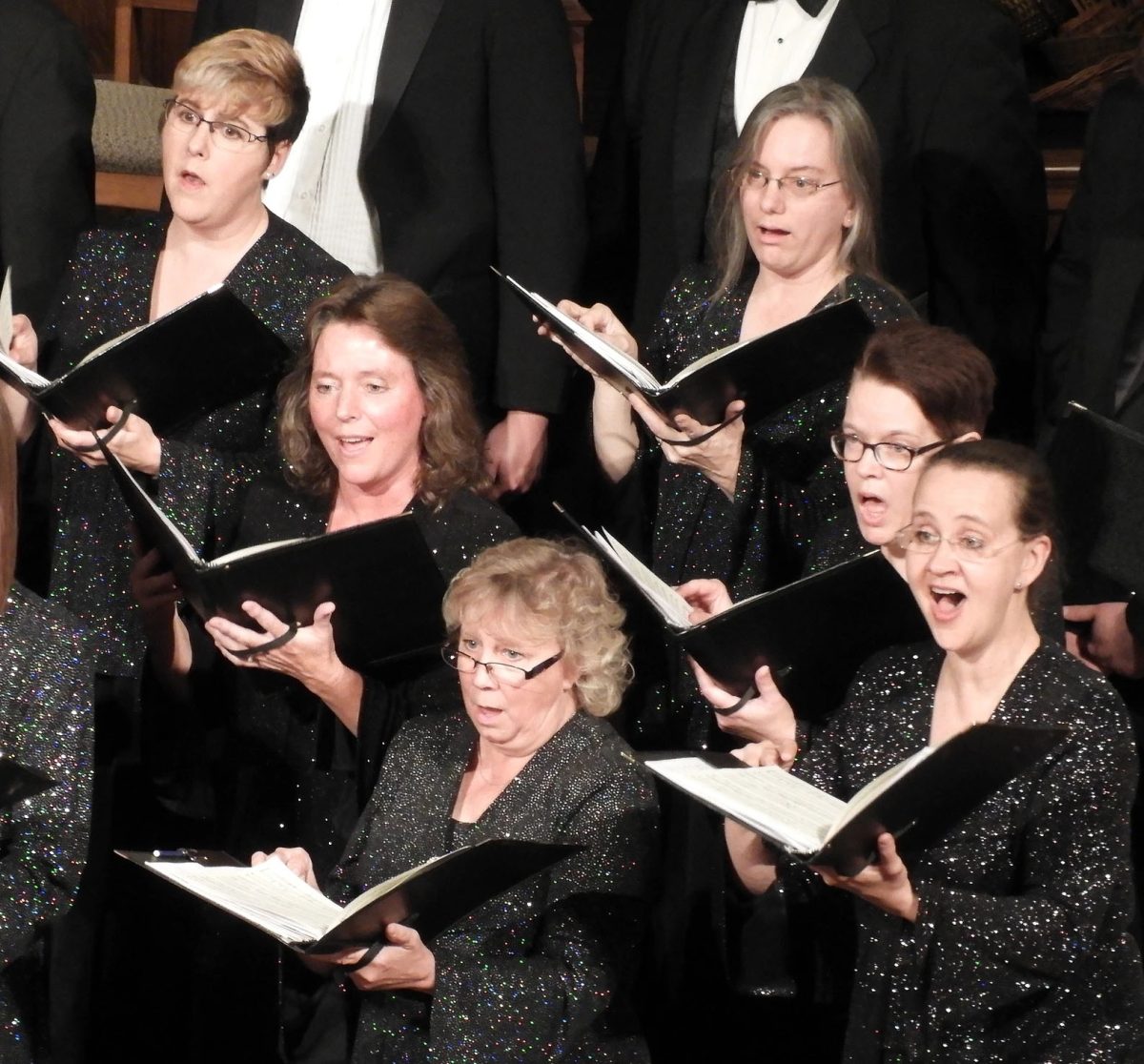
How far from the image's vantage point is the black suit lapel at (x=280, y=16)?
356 cm

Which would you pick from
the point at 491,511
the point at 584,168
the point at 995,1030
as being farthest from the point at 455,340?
the point at 995,1030

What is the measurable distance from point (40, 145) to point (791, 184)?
135 centimetres

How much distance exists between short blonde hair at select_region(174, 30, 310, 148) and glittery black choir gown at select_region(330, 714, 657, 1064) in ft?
3.59

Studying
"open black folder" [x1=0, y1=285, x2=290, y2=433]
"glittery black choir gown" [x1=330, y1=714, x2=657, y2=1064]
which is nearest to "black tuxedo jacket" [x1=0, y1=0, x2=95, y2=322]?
"open black folder" [x1=0, y1=285, x2=290, y2=433]

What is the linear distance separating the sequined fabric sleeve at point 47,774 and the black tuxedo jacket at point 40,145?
1.23 meters

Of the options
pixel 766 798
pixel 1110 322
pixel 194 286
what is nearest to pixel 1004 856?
pixel 766 798

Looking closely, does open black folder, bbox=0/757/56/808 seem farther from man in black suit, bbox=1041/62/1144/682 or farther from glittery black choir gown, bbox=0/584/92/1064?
man in black suit, bbox=1041/62/1144/682

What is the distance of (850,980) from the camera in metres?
2.71

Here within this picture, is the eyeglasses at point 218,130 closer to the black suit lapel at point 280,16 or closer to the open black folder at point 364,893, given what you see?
the black suit lapel at point 280,16

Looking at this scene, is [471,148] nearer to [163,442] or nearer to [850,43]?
[850,43]

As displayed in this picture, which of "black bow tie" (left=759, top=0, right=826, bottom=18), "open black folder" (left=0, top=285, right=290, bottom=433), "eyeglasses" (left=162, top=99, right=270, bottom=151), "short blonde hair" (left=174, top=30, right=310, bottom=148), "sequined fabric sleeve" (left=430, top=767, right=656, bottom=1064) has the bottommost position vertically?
"sequined fabric sleeve" (left=430, top=767, right=656, bottom=1064)

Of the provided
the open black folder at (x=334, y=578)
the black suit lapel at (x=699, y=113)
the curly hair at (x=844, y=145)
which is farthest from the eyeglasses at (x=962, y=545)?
the black suit lapel at (x=699, y=113)

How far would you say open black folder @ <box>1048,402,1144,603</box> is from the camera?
2656mm

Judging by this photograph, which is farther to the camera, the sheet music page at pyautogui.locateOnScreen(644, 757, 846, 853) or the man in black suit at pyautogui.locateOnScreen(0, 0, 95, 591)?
the man in black suit at pyautogui.locateOnScreen(0, 0, 95, 591)
